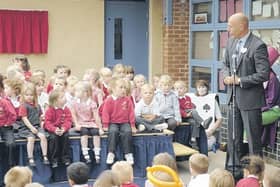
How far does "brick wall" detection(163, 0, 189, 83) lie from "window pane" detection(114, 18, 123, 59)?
51.5 inches

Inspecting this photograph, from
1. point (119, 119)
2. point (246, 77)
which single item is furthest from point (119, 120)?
point (246, 77)

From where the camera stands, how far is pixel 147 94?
800cm

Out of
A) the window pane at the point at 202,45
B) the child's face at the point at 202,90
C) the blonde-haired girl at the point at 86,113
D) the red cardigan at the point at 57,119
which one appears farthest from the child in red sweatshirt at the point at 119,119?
the window pane at the point at 202,45

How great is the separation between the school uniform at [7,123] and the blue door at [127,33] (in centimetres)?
541

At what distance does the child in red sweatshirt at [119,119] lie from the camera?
7.41 meters

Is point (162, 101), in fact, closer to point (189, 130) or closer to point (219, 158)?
point (189, 130)

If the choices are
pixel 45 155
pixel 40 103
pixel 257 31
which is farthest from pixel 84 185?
pixel 257 31

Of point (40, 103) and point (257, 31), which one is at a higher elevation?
point (257, 31)

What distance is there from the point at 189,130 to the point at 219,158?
676 mm

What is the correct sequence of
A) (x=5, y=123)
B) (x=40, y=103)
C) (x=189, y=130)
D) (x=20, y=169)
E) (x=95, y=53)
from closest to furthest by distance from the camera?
1. (x=20, y=169)
2. (x=5, y=123)
3. (x=40, y=103)
4. (x=189, y=130)
5. (x=95, y=53)

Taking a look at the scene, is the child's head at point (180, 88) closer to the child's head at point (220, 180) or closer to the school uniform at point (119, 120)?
the school uniform at point (119, 120)

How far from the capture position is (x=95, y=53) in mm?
12094

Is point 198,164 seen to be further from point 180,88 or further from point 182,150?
point 180,88

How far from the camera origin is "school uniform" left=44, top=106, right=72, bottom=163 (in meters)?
7.14
